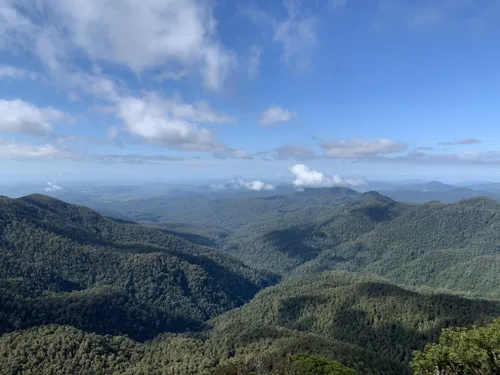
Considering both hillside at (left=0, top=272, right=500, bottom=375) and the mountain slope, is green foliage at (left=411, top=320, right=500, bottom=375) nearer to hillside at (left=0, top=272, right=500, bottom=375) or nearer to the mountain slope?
hillside at (left=0, top=272, right=500, bottom=375)

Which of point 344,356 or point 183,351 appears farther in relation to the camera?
point 183,351

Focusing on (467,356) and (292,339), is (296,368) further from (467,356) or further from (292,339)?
(292,339)

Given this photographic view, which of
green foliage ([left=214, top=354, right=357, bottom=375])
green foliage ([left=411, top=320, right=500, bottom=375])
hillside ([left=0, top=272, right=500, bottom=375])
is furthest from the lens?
hillside ([left=0, top=272, right=500, bottom=375])

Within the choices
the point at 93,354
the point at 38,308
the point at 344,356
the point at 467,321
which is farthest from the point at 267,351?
the point at 38,308

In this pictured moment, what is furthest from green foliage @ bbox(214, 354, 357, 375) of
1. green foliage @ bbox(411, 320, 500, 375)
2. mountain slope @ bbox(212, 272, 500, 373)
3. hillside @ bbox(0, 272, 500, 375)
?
mountain slope @ bbox(212, 272, 500, 373)

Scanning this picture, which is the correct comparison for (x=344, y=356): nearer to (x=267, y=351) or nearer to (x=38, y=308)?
(x=267, y=351)

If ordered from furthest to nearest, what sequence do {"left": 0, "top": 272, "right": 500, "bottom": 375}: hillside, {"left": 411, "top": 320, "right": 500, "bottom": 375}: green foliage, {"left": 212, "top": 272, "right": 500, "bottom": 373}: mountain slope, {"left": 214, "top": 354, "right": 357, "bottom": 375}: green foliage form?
{"left": 212, "top": 272, "right": 500, "bottom": 373}: mountain slope < {"left": 0, "top": 272, "right": 500, "bottom": 375}: hillside < {"left": 214, "top": 354, "right": 357, "bottom": 375}: green foliage < {"left": 411, "top": 320, "right": 500, "bottom": 375}: green foliage

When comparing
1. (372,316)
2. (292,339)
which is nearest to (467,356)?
(292,339)

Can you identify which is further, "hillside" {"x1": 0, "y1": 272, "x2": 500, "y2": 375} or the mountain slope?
the mountain slope
